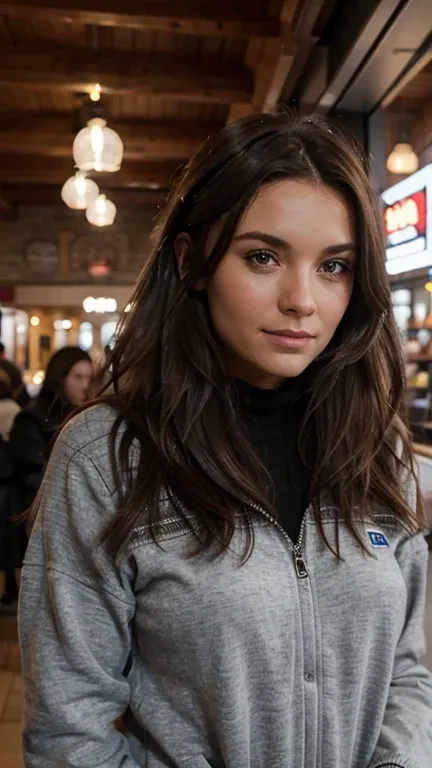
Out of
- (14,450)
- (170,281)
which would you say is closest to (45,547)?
(170,281)

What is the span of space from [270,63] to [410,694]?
3431mm

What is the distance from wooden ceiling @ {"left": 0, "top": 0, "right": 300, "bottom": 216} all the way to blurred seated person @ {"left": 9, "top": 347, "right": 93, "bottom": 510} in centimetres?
170

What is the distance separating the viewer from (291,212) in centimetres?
90

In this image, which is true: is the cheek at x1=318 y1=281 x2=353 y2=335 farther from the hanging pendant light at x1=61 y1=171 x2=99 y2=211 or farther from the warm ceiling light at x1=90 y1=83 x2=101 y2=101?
the hanging pendant light at x1=61 y1=171 x2=99 y2=211

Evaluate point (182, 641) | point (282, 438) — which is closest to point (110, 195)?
point (282, 438)

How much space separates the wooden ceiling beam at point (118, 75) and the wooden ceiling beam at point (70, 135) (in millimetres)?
1094

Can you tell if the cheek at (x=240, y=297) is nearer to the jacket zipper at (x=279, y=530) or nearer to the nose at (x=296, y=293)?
the nose at (x=296, y=293)

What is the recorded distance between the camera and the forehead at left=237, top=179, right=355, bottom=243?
2.95ft

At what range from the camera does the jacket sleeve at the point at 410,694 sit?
0.98 metres

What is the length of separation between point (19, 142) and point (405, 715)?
215 inches

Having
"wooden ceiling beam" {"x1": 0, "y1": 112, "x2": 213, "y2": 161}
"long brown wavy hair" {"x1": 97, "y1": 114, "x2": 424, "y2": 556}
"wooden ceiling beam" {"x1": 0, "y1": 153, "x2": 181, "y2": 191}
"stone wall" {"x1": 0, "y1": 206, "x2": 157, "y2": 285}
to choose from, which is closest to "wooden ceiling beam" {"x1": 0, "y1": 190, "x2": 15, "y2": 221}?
"stone wall" {"x1": 0, "y1": 206, "x2": 157, "y2": 285}

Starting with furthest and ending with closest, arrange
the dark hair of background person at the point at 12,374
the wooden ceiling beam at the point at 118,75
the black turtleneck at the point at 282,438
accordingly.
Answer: the dark hair of background person at the point at 12,374 < the wooden ceiling beam at the point at 118,75 < the black turtleneck at the point at 282,438

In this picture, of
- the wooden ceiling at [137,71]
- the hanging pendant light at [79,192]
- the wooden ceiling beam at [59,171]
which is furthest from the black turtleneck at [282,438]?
the wooden ceiling beam at [59,171]

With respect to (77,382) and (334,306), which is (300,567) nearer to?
(334,306)
